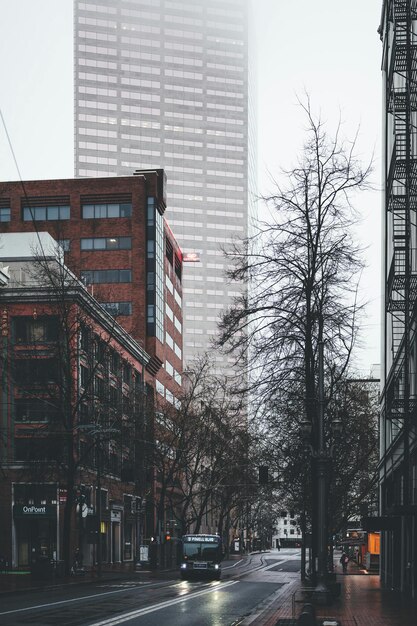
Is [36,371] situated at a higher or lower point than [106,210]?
lower

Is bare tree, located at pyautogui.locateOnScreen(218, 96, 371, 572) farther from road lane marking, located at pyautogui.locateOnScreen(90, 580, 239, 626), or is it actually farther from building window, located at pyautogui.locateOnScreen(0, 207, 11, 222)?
building window, located at pyautogui.locateOnScreen(0, 207, 11, 222)

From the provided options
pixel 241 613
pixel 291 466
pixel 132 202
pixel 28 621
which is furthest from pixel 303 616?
pixel 132 202

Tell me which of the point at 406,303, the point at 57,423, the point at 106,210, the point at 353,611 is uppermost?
the point at 106,210

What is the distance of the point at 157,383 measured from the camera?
104312 millimetres

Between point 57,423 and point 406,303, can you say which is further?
point 57,423

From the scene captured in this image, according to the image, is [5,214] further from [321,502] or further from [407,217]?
[321,502]

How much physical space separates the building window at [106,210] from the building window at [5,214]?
7.48 meters

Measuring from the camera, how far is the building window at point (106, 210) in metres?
101

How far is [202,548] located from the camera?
56781 millimetres

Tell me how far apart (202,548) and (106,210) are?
51394 millimetres

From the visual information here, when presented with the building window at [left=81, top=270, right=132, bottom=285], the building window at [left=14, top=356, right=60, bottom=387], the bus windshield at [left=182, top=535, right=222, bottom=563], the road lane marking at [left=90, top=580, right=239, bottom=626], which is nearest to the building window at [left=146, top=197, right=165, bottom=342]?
the building window at [left=81, top=270, right=132, bottom=285]

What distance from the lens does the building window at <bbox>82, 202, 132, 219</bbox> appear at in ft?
332

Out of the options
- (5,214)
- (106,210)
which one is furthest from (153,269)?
(5,214)

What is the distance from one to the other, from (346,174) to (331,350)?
560 cm
